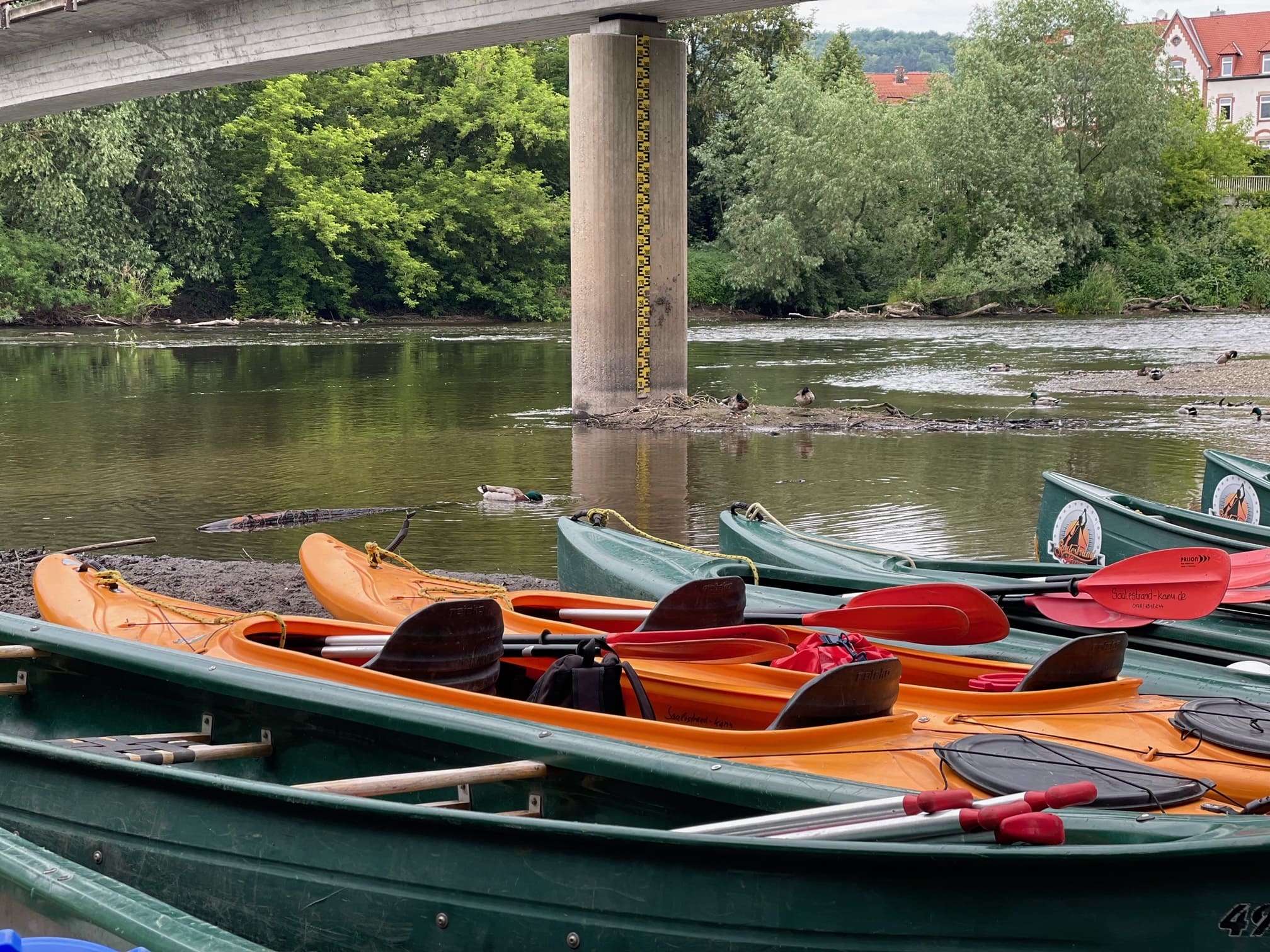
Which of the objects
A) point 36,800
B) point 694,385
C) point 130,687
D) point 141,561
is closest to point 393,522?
point 141,561

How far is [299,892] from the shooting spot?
3.84 metres

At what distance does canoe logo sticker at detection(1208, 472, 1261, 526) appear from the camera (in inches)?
351

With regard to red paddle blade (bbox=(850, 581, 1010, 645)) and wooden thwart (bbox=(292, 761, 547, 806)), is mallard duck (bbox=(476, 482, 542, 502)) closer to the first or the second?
red paddle blade (bbox=(850, 581, 1010, 645))

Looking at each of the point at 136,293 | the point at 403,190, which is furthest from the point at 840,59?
the point at 136,293

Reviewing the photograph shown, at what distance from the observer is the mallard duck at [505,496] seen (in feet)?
38.2

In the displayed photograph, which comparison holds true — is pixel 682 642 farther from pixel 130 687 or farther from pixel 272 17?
pixel 272 17

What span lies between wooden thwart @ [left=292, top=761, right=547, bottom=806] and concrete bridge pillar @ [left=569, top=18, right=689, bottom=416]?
13486 millimetres

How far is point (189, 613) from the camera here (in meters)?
5.88

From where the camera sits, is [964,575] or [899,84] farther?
[899,84]

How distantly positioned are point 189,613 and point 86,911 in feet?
10.2

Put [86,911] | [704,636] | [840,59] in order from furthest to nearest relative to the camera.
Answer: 1. [840,59]
2. [704,636]
3. [86,911]

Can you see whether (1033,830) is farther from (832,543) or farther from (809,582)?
(832,543)

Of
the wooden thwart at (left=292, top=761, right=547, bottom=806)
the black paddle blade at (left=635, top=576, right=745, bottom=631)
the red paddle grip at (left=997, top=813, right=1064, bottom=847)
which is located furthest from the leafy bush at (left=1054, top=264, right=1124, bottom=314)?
the red paddle grip at (left=997, top=813, right=1064, bottom=847)

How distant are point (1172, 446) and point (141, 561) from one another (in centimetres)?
1055
